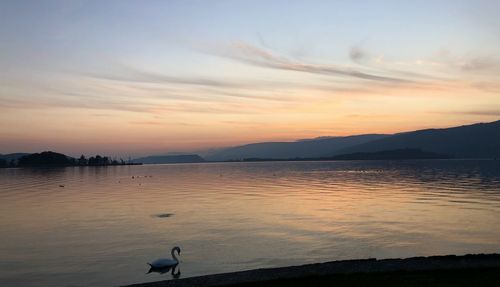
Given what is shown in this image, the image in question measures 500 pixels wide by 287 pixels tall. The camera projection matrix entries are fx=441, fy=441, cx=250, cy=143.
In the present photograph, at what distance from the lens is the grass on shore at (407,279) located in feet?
57.6

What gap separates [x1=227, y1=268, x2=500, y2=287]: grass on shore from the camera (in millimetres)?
17562

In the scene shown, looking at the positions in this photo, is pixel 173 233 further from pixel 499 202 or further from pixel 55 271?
pixel 499 202

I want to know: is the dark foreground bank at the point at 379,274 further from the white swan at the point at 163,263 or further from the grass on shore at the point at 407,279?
the white swan at the point at 163,263

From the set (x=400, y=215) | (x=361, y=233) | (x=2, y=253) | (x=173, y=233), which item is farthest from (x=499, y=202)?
(x=2, y=253)

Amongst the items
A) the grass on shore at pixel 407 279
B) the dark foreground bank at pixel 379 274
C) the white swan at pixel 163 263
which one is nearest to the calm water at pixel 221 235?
the white swan at pixel 163 263

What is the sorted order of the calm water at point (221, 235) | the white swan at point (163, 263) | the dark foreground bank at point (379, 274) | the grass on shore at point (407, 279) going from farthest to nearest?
1. the calm water at point (221, 235)
2. the white swan at point (163, 263)
3. the dark foreground bank at point (379, 274)
4. the grass on shore at point (407, 279)

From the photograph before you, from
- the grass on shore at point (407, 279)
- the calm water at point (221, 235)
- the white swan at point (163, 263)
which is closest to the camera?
the grass on shore at point (407, 279)

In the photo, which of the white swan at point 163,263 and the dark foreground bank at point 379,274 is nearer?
the dark foreground bank at point 379,274

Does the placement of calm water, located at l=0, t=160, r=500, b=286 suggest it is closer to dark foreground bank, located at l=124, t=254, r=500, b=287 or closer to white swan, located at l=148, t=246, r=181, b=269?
white swan, located at l=148, t=246, r=181, b=269

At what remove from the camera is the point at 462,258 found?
75.9 ft

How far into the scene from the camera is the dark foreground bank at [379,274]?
18100 mm

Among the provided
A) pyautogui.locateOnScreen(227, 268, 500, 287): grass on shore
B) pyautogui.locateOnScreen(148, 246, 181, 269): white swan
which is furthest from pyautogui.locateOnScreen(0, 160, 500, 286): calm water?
pyautogui.locateOnScreen(227, 268, 500, 287): grass on shore

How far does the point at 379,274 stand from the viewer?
1986 centimetres

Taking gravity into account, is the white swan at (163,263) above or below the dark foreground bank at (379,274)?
below
